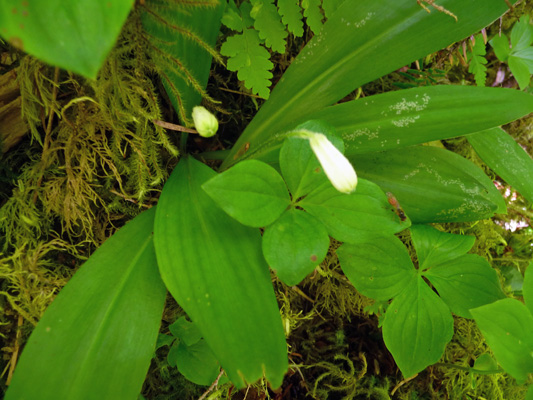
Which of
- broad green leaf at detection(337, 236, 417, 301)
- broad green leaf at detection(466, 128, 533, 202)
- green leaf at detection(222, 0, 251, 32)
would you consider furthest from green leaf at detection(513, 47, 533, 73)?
green leaf at detection(222, 0, 251, 32)

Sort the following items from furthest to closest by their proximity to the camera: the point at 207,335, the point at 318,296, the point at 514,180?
the point at 318,296 < the point at 514,180 < the point at 207,335

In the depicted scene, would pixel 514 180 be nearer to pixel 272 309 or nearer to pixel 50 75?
pixel 272 309

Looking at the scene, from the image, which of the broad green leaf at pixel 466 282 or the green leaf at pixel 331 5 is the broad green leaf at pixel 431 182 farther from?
the green leaf at pixel 331 5

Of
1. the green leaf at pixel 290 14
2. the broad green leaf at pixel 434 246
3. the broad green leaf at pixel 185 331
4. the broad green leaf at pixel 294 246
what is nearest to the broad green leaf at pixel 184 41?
the green leaf at pixel 290 14

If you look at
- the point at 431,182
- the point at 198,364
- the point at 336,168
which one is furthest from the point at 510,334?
the point at 198,364

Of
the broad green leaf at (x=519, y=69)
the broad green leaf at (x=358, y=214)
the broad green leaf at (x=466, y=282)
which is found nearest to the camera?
the broad green leaf at (x=358, y=214)

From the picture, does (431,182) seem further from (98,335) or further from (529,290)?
(98,335)

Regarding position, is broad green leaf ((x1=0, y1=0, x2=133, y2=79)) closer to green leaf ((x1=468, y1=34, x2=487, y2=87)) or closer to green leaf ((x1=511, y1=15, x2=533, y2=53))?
green leaf ((x1=468, y1=34, x2=487, y2=87))

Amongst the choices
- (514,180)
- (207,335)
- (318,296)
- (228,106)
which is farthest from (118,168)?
(514,180)
